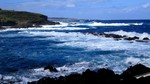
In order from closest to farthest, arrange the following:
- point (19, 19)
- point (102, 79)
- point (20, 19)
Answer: point (102, 79) < point (19, 19) < point (20, 19)

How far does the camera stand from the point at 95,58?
94.2 feet

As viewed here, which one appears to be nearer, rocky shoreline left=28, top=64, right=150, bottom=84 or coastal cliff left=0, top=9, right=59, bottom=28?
rocky shoreline left=28, top=64, right=150, bottom=84

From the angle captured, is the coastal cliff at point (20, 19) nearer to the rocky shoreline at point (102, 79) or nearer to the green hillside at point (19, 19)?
the green hillside at point (19, 19)

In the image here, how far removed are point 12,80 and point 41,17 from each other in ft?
357

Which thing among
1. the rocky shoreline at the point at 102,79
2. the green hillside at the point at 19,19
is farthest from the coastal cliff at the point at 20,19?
the rocky shoreline at the point at 102,79

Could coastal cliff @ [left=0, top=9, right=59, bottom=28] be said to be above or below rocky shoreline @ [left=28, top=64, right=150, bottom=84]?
below

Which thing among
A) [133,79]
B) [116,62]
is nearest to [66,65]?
[116,62]

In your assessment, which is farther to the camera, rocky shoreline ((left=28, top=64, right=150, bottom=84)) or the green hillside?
the green hillside

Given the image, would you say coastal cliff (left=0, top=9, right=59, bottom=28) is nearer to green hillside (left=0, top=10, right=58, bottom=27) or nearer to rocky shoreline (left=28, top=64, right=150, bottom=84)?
green hillside (left=0, top=10, right=58, bottom=27)

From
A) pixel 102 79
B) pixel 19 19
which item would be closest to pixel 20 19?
pixel 19 19

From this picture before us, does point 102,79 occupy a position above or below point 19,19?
above

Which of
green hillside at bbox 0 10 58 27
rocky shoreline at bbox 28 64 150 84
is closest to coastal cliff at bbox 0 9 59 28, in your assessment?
green hillside at bbox 0 10 58 27

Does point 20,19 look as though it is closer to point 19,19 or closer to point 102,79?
point 19,19

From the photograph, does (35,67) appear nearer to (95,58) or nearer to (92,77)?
(95,58)
